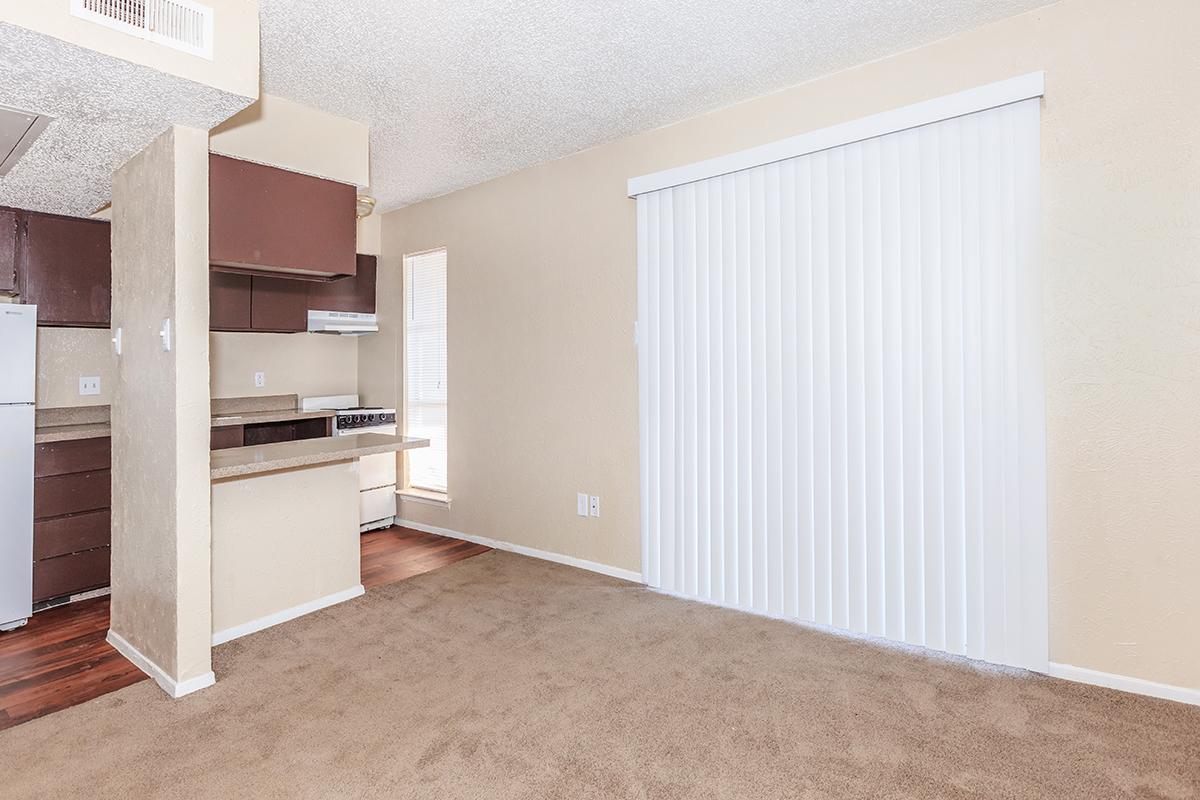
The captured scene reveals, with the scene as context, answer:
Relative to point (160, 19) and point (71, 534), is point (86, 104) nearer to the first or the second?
point (160, 19)

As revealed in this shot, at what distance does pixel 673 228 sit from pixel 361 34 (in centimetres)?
174

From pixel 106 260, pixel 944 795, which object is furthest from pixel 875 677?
pixel 106 260

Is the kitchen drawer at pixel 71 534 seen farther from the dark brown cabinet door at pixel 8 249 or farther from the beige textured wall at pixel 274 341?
the dark brown cabinet door at pixel 8 249

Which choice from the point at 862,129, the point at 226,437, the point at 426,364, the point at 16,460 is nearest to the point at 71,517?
the point at 16,460

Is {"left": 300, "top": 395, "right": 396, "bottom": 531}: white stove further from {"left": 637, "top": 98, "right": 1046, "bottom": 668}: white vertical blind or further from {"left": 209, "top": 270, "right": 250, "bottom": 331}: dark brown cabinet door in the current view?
{"left": 637, "top": 98, "right": 1046, "bottom": 668}: white vertical blind

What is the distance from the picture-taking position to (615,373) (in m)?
3.78

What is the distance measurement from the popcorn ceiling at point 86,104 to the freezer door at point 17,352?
0.60m

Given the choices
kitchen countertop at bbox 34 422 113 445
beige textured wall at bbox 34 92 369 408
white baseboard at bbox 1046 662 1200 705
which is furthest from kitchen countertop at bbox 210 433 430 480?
white baseboard at bbox 1046 662 1200 705

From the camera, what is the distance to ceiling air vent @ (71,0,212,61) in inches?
72.4

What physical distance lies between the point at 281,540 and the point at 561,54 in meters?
2.67

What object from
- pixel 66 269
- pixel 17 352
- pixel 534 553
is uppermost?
pixel 66 269

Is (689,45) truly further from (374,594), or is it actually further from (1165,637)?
(374,594)

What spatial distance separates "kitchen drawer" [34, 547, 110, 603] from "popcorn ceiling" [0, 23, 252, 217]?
1938 mm

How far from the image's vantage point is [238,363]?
4.79 meters
